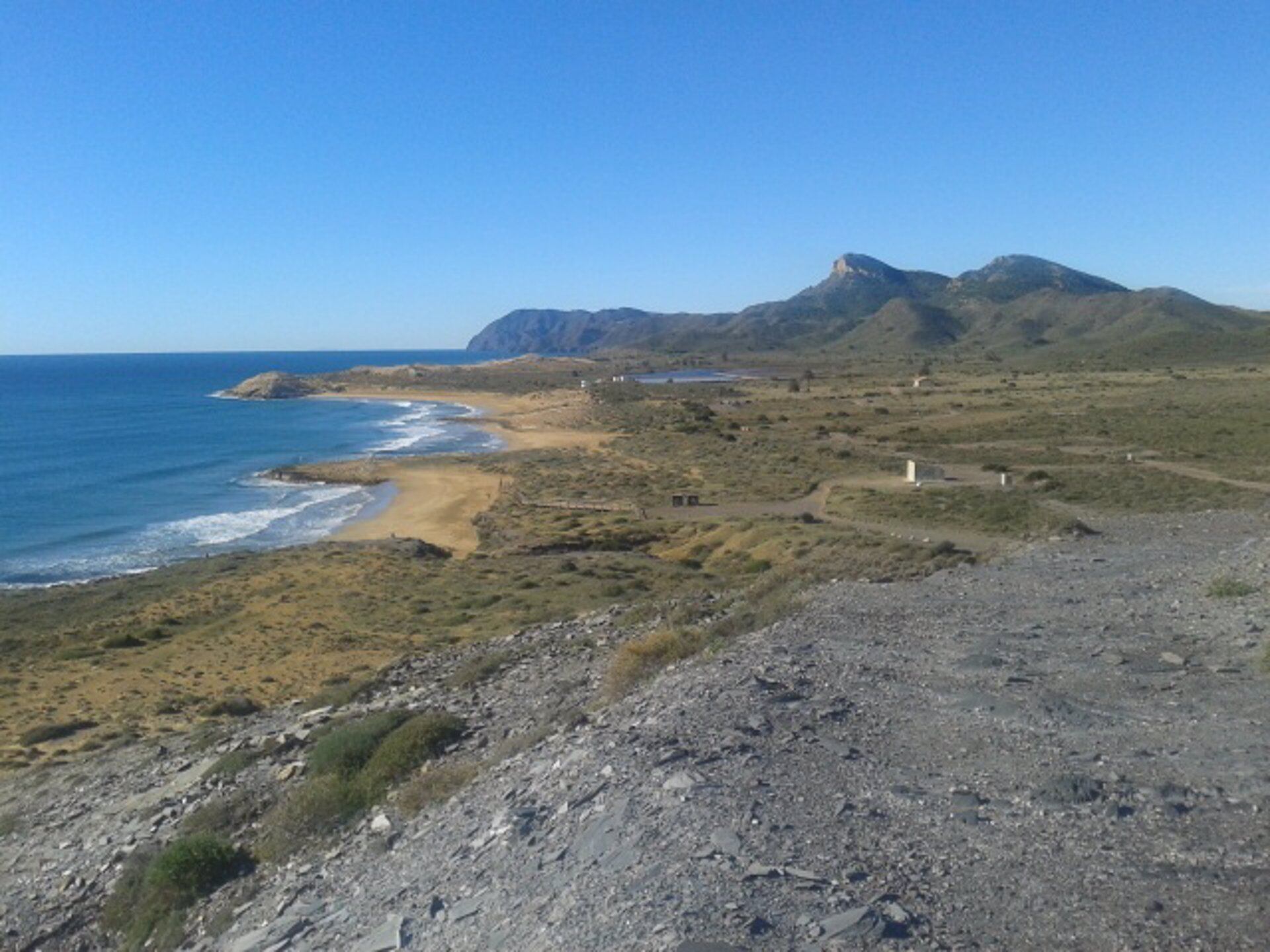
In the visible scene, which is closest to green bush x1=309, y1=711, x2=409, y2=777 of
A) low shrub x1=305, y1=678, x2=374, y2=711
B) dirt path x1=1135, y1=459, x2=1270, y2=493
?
low shrub x1=305, y1=678, x2=374, y2=711

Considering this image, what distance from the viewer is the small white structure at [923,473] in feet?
153

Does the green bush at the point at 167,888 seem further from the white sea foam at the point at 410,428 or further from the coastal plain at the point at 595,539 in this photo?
the white sea foam at the point at 410,428

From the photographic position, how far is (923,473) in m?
47.3

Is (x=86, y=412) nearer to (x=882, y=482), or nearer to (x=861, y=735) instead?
(x=882, y=482)

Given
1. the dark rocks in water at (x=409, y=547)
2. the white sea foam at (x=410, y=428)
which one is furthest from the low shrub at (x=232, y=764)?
the white sea foam at (x=410, y=428)

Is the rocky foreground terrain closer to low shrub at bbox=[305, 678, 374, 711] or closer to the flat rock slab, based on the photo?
the flat rock slab

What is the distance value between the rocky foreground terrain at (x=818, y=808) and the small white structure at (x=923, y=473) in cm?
3049

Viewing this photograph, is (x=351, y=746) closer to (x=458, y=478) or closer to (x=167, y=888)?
(x=167, y=888)

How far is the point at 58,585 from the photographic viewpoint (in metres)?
38.4

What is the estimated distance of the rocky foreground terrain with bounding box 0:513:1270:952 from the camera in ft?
22.7

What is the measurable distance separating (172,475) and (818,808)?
228 feet

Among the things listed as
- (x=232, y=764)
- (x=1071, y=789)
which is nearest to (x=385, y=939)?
(x=1071, y=789)

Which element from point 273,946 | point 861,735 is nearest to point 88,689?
point 273,946

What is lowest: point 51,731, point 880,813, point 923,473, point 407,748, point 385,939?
point 51,731
